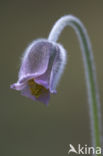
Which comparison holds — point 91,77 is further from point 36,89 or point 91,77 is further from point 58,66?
point 36,89

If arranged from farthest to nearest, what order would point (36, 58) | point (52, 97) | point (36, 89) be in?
point (52, 97) → point (36, 58) → point (36, 89)

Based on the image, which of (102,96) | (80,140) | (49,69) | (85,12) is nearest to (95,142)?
(49,69)

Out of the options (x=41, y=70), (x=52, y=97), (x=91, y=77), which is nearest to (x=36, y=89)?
(x=41, y=70)

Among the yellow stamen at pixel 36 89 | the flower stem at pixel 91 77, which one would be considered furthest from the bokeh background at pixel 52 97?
the yellow stamen at pixel 36 89

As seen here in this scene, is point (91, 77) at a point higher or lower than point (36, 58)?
lower

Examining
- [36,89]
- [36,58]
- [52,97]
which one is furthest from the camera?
[52,97]

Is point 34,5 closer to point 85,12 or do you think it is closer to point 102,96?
point 85,12

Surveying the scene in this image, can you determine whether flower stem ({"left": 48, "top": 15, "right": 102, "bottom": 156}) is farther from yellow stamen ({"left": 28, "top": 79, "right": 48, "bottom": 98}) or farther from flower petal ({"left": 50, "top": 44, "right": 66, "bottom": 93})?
yellow stamen ({"left": 28, "top": 79, "right": 48, "bottom": 98})

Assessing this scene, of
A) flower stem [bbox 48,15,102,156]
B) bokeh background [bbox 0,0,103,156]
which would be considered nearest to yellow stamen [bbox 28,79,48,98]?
flower stem [bbox 48,15,102,156]
